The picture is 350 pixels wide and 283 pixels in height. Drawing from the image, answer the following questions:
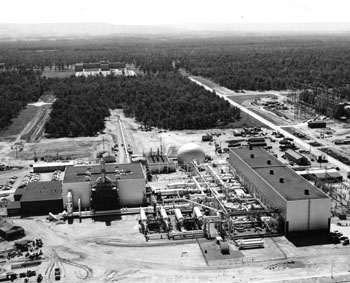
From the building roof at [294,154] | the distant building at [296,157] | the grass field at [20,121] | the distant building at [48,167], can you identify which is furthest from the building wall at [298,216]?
the grass field at [20,121]

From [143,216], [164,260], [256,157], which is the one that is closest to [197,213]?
[143,216]

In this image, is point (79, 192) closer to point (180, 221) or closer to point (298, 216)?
point (180, 221)

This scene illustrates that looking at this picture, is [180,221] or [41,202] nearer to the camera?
[180,221]

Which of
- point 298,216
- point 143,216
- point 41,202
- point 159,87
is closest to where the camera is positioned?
point 298,216

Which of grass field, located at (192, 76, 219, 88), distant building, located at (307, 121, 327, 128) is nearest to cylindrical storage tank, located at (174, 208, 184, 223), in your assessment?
distant building, located at (307, 121, 327, 128)

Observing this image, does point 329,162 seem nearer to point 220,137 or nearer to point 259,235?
point 220,137

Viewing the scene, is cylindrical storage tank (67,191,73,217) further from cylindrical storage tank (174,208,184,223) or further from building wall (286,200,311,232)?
building wall (286,200,311,232)

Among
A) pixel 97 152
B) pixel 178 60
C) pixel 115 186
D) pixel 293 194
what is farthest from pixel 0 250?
pixel 178 60
